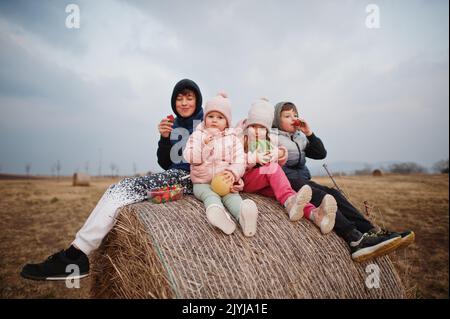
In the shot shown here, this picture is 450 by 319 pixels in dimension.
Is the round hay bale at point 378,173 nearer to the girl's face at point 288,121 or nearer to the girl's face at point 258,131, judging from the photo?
the girl's face at point 288,121

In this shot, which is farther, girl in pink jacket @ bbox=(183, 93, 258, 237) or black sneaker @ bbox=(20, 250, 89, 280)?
black sneaker @ bbox=(20, 250, 89, 280)

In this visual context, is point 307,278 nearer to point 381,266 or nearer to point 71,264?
point 381,266

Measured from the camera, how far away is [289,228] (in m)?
2.61

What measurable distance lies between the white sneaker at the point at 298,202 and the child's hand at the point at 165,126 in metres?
1.66

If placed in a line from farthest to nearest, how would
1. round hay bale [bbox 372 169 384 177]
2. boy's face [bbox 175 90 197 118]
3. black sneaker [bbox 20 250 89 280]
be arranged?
1. round hay bale [bbox 372 169 384 177]
2. boy's face [bbox 175 90 197 118]
3. black sneaker [bbox 20 250 89 280]

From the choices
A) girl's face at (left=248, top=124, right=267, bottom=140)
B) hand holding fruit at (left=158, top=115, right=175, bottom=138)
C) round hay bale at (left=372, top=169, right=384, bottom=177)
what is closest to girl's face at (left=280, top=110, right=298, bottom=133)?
girl's face at (left=248, top=124, right=267, bottom=140)

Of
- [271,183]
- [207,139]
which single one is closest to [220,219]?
[271,183]

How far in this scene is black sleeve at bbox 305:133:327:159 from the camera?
3622 millimetres

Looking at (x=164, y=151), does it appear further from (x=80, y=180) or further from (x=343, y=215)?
(x=80, y=180)

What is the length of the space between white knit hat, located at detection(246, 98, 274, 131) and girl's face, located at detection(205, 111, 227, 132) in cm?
32

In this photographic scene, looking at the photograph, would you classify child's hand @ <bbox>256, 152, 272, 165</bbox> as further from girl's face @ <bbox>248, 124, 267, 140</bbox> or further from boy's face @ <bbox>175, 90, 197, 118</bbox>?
boy's face @ <bbox>175, 90, 197, 118</bbox>

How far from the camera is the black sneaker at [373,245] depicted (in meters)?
2.38
